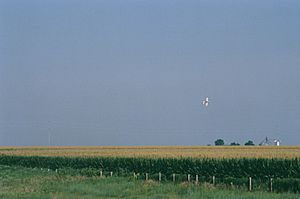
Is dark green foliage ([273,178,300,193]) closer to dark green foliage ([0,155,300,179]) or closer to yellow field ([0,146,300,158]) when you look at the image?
dark green foliage ([0,155,300,179])

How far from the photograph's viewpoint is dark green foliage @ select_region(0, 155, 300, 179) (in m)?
40.7

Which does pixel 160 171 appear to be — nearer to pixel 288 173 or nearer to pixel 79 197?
pixel 288 173

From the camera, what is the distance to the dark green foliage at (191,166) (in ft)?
133

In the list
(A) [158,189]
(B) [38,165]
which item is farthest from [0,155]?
(A) [158,189]

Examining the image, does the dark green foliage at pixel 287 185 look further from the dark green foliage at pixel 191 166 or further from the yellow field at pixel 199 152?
the yellow field at pixel 199 152

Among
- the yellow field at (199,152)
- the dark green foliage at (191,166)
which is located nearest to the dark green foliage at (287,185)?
the dark green foliage at (191,166)

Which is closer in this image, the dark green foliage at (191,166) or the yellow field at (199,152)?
the dark green foliage at (191,166)

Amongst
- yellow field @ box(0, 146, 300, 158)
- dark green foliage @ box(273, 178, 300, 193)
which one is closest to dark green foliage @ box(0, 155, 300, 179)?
yellow field @ box(0, 146, 300, 158)

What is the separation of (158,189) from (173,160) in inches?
661

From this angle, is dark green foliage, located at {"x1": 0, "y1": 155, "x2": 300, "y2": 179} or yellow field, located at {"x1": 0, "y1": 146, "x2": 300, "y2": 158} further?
yellow field, located at {"x1": 0, "y1": 146, "x2": 300, "y2": 158}

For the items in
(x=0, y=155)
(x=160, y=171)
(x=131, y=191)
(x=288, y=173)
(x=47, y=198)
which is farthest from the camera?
(x=0, y=155)

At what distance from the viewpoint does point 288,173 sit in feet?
131

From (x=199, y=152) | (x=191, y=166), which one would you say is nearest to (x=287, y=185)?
(x=191, y=166)

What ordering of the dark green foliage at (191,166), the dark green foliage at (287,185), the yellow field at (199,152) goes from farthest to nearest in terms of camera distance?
the yellow field at (199,152)
the dark green foliage at (191,166)
the dark green foliage at (287,185)
